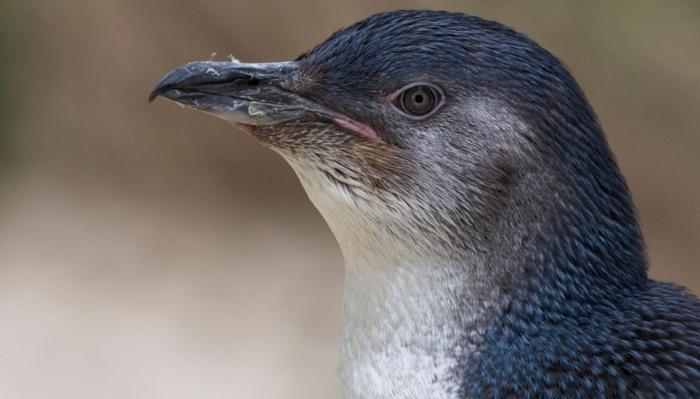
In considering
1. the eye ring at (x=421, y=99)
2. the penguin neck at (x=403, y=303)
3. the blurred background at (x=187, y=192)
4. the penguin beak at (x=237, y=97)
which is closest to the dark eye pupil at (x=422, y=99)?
the eye ring at (x=421, y=99)

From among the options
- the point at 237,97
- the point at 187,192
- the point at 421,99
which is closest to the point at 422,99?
the point at 421,99

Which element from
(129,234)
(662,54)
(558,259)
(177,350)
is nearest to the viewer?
(558,259)

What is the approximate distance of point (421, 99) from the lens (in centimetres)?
247

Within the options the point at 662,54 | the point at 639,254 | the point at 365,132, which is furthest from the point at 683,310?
the point at 662,54

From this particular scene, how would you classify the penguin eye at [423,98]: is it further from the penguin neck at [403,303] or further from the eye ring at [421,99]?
the penguin neck at [403,303]

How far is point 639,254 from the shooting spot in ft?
8.43

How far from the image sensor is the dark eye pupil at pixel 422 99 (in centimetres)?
247

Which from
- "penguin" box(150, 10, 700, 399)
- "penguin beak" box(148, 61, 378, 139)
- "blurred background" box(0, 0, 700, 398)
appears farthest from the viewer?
"blurred background" box(0, 0, 700, 398)

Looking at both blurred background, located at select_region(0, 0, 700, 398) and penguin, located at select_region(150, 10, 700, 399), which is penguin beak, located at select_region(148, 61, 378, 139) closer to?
penguin, located at select_region(150, 10, 700, 399)

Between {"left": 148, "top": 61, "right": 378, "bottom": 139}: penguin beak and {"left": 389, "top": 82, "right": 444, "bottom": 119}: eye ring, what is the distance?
0.13 meters

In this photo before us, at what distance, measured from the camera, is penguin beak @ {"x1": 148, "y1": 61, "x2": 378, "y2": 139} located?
2.55 meters

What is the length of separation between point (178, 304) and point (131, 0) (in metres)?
1.62

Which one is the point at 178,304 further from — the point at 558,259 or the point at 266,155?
the point at 558,259

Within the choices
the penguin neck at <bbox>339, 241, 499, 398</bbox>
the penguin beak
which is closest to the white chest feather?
the penguin neck at <bbox>339, 241, 499, 398</bbox>
